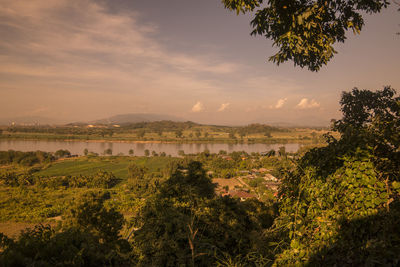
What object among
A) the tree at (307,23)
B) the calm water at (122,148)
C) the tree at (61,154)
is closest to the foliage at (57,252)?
the tree at (307,23)

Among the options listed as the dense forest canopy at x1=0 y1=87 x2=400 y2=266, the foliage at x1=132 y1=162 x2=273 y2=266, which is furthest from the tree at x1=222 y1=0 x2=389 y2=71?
the foliage at x1=132 y1=162 x2=273 y2=266

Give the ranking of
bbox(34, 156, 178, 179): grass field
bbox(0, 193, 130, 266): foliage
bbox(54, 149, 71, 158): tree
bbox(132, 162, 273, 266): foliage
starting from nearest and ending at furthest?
1. bbox(0, 193, 130, 266): foliage
2. bbox(132, 162, 273, 266): foliage
3. bbox(34, 156, 178, 179): grass field
4. bbox(54, 149, 71, 158): tree

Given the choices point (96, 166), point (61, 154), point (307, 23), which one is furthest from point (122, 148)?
point (307, 23)

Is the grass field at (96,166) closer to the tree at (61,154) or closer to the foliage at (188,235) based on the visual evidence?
the tree at (61,154)

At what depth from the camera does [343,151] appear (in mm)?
2305

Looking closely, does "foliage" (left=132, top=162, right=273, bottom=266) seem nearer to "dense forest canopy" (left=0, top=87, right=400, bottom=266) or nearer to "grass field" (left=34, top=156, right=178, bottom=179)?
"dense forest canopy" (left=0, top=87, right=400, bottom=266)

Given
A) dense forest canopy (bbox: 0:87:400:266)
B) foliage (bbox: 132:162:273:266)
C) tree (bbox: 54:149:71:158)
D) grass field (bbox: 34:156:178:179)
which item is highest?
dense forest canopy (bbox: 0:87:400:266)

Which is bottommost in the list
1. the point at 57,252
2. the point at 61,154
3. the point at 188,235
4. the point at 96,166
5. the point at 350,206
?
the point at 96,166

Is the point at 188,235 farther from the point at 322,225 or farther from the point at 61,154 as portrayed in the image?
the point at 61,154

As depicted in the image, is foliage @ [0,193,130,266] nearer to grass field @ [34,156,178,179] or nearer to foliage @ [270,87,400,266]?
foliage @ [270,87,400,266]

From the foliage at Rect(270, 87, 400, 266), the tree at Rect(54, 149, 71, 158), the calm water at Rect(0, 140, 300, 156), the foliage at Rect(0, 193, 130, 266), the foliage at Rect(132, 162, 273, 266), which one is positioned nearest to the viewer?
the foliage at Rect(270, 87, 400, 266)

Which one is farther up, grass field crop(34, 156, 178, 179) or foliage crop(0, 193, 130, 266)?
foliage crop(0, 193, 130, 266)

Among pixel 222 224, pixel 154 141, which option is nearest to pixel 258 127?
pixel 154 141

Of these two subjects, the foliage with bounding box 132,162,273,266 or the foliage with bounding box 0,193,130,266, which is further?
the foliage with bounding box 132,162,273,266
